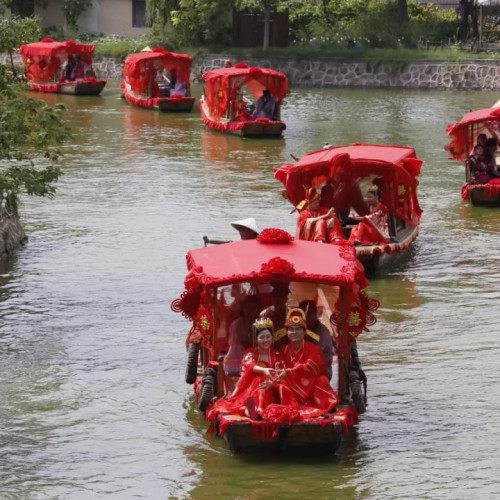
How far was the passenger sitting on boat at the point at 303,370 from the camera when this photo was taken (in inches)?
484

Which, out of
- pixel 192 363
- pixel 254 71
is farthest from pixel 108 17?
pixel 192 363

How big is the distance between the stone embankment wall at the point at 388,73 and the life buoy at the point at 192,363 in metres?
37.9

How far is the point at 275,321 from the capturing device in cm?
1325

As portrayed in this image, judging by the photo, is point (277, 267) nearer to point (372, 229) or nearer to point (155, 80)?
point (372, 229)

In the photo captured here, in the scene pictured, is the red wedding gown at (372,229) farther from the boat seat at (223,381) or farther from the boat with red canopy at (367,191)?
the boat seat at (223,381)

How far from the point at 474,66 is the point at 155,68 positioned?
12.5m

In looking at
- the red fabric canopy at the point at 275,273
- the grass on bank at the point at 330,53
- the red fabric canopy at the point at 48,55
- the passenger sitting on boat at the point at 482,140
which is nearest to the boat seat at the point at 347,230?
the passenger sitting on boat at the point at 482,140

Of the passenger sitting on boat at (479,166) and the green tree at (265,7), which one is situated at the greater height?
the green tree at (265,7)

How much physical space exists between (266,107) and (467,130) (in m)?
12.2

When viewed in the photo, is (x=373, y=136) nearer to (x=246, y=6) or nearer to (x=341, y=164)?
(x=341, y=164)

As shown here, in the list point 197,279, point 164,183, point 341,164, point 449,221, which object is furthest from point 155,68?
point 197,279

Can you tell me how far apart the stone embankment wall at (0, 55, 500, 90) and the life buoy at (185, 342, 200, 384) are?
1490 inches

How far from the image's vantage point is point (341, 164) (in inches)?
814

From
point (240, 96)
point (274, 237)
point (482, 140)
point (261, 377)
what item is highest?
point (274, 237)
